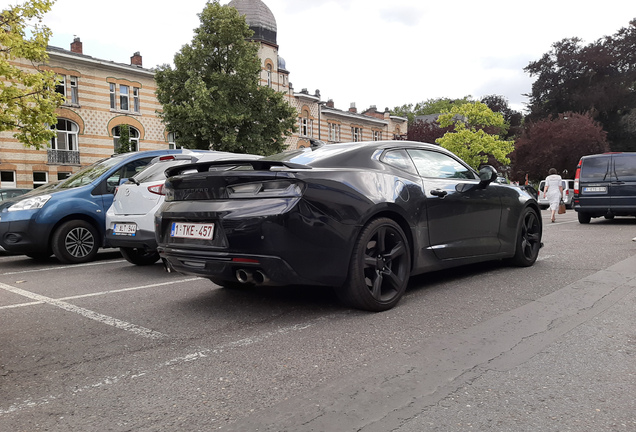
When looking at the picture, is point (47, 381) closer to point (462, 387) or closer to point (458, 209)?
point (462, 387)

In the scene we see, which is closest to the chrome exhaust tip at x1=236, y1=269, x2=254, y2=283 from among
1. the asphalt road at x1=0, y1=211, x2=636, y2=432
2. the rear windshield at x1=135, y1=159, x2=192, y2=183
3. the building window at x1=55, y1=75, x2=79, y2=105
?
the asphalt road at x1=0, y1=211, x2=636, y2=432

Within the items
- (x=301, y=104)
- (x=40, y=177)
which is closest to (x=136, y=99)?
(x=40, y=177)

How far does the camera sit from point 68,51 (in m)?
32.0

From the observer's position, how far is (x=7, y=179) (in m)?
29.5

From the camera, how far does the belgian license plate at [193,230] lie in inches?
161

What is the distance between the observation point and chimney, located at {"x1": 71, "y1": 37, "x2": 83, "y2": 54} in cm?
3441

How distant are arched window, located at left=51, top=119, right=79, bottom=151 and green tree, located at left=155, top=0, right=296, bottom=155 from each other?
6432 millimetres

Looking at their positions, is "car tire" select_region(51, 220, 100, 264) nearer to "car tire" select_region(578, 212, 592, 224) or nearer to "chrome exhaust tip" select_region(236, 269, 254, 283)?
"chrome exhaust tip" select_region(236, 269, 254, 283)

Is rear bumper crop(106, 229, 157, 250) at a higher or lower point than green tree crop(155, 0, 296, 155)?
lower

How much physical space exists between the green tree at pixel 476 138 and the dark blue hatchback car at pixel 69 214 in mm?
39340

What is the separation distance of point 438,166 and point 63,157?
102 ft

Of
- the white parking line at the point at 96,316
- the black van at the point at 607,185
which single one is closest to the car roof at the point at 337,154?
the white parking line at the point at 96,316

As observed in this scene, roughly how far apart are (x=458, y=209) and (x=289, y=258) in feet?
7.23

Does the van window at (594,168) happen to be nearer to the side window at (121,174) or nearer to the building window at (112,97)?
the side window at (121,174)
